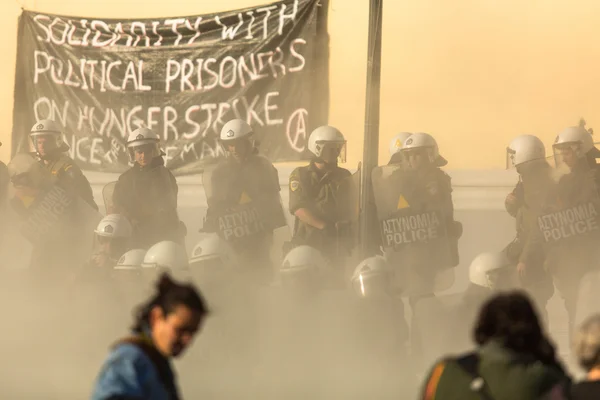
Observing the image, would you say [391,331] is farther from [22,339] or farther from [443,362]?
[443,362]

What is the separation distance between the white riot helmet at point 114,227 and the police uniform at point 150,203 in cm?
11

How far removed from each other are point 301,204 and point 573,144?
2.07 m

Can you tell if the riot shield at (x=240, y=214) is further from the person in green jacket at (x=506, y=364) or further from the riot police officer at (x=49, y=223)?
the person in green jacket at (x=506, y=364)

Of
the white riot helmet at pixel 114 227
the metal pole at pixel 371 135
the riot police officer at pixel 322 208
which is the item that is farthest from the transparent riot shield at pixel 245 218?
the metal pole at pixel 371 135

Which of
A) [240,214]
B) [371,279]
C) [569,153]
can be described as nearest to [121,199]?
[240,214]

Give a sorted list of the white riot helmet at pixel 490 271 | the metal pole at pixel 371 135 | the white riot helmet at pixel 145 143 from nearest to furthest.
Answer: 1. the white riot helmet at pixel 490 271
2. the metal pole at pixel 371 135
3. the white riot helmet at pixel 145 143

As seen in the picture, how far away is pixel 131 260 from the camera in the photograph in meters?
8.90

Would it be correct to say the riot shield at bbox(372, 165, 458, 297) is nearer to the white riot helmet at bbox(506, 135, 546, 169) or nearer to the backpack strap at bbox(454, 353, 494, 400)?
the white riot helmet at bbox(506, 135, 546, 169)

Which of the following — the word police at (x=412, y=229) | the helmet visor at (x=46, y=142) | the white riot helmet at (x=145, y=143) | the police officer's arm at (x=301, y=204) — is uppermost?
the helmet visor at (x=46, y=142)

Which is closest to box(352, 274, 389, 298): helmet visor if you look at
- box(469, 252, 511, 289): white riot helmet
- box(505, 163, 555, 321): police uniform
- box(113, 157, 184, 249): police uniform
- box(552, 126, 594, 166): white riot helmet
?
box(469, 252, 511, 289): white riot helmet

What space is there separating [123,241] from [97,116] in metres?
1.94

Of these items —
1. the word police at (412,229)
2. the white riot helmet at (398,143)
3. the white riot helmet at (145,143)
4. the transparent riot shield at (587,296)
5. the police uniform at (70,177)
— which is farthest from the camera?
the police uniform at (70,177)

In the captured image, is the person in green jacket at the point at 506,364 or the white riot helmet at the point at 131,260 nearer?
the person in green jacket at the point at 506,364

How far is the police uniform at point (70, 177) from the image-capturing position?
996cm
